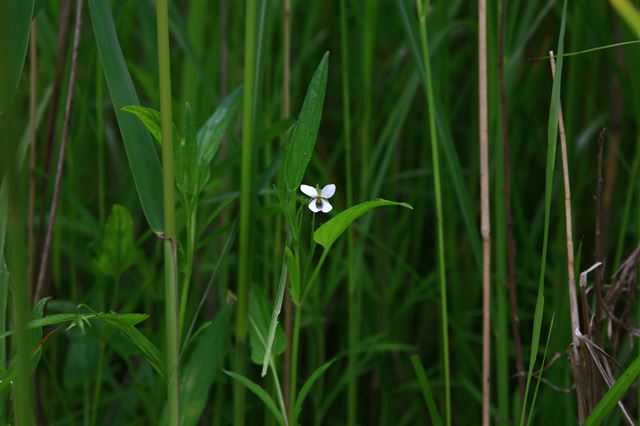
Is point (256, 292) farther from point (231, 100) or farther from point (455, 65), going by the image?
point (455, 65)

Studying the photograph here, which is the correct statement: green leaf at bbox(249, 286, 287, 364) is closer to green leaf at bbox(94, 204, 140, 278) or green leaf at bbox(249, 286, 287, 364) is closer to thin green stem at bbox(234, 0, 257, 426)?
thin green stem at bbox(234, 0, 257, 426)

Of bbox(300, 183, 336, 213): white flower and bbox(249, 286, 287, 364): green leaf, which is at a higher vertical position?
bbox(300, 183, 336, 213): white flower

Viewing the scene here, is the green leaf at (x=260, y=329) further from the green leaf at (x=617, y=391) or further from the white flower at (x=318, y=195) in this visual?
the green leaf at (x=617, y=391)

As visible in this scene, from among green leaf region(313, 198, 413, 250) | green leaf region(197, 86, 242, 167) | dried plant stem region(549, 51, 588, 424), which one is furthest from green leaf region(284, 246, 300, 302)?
dried plant stem region(549, 51, 588, 424)

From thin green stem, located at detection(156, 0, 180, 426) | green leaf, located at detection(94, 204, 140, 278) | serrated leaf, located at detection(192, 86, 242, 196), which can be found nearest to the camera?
thin green stem, located at detection(156, 0, 180, 426)

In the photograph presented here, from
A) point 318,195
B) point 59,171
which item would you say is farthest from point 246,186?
point 59,171

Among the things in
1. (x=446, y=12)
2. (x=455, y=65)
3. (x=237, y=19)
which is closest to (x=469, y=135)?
(x=455, y=65)

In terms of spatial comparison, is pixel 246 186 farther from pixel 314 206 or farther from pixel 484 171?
pixel 484 171
